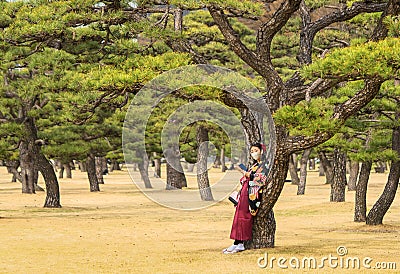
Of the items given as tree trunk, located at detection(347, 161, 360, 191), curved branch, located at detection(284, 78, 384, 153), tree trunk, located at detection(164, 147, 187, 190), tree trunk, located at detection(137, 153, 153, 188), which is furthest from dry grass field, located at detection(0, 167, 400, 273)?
tree trunk, located at detection(137, 153, 153, 188)

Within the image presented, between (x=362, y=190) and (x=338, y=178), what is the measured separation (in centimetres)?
656

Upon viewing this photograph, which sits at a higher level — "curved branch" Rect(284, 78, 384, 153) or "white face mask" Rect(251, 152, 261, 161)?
"curved branch" Rect(284, 78, 384, 153)

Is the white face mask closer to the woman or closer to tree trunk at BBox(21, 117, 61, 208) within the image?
the woman

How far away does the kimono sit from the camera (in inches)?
406

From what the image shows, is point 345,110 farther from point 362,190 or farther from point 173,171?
point 173,171

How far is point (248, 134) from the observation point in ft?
36.6

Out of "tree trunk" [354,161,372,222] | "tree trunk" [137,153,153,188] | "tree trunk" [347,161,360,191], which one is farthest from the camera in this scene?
"tree trunk" [137,153,153,188]

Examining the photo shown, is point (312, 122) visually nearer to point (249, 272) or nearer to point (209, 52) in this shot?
point (249, 272)

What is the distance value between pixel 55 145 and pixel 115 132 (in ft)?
7.02

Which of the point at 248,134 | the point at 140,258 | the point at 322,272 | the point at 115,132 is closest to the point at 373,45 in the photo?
the point at 322,272
